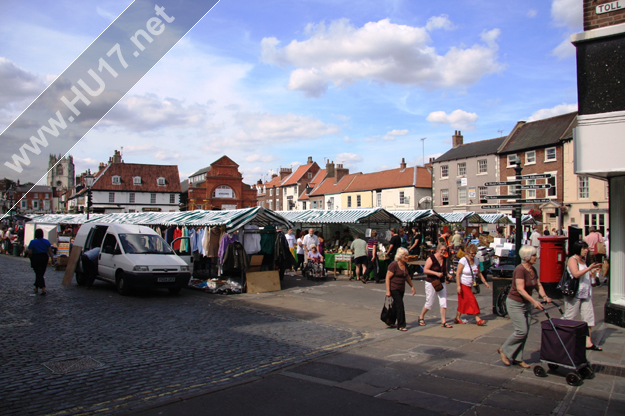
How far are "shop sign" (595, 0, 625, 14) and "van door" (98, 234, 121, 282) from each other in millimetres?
13462

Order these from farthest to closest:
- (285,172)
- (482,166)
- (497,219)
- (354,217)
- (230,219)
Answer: (285,172) → (482,166) → (497,219) → (354,217) → (230,219)

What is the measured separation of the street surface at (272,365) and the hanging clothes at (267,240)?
4255 millimetres

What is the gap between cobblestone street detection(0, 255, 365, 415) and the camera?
5297 millimetres

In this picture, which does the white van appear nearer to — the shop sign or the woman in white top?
the woman in white top

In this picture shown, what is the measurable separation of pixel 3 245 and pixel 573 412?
37150mm

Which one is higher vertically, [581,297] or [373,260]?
[581,297]

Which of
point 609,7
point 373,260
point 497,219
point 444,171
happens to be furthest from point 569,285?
point 444,171

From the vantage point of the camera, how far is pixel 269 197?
81812mm

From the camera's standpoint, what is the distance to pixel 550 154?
36281mm

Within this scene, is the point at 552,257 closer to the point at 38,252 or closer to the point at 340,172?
the point at 38,252

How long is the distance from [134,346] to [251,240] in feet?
25.6

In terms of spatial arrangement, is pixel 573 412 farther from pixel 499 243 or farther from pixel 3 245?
pixel 3 245

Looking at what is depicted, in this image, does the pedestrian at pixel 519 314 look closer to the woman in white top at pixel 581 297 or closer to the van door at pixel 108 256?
the woman in white top at pixel 581 297

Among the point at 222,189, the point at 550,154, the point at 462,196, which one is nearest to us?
the point at 550,154
